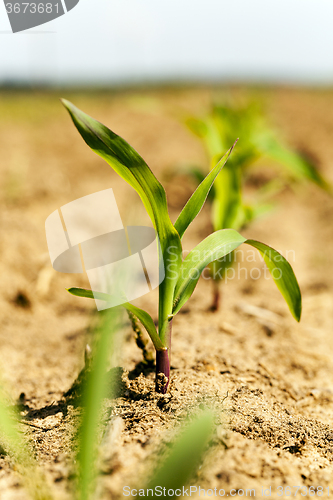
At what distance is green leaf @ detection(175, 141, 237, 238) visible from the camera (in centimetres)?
66

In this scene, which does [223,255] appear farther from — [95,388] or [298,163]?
[298,163]

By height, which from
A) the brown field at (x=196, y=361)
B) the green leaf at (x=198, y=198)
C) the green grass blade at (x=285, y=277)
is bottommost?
the brown field at (x=196, y=361)

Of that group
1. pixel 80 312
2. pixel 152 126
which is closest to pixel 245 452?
pixel 80 312

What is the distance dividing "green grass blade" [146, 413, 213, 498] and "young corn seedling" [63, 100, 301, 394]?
0.24m

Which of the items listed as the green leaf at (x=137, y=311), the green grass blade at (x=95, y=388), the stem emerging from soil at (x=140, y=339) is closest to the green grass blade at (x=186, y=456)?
the green grass blade at (x=95, y=388)

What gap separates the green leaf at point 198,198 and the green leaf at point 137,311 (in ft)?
0.60

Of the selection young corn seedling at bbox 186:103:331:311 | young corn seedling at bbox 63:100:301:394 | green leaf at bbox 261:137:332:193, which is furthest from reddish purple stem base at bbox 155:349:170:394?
green leaf at bbox 261:137:332:193

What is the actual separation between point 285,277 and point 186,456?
14.9 inches

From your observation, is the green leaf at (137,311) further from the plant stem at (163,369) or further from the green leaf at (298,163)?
the green leaf at (298,163)

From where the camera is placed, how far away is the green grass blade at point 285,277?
66 centimetres

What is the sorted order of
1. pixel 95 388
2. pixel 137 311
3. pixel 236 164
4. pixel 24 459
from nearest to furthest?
pixel 95 388, pixel 24 459, pixel 137 311, pixel 236 164

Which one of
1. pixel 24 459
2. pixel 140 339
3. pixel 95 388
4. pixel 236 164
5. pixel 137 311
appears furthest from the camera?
pixel 236 164

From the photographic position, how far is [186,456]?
0.42m

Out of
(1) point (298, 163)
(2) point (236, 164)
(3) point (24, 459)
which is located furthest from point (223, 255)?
(1) point (298, 163)
